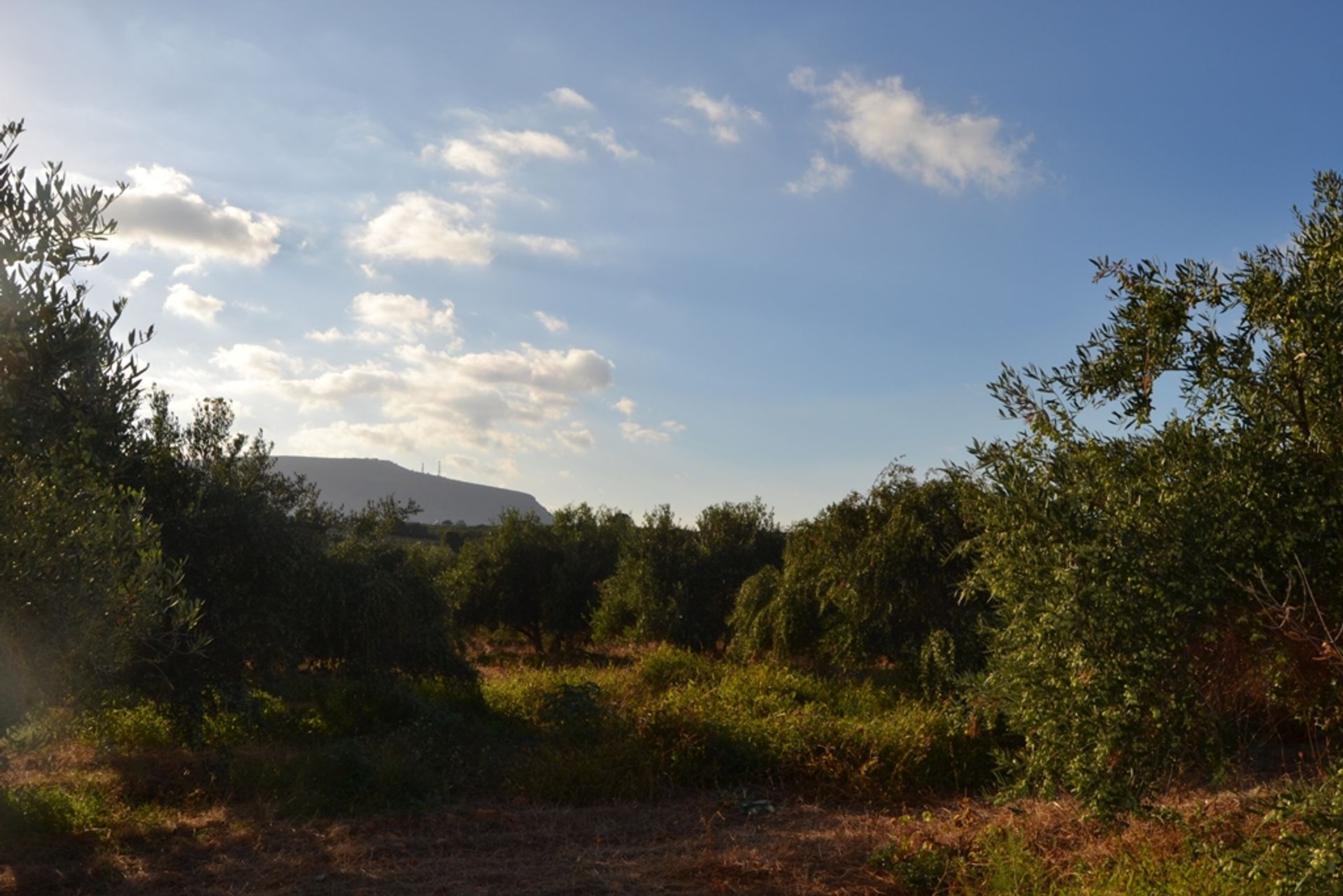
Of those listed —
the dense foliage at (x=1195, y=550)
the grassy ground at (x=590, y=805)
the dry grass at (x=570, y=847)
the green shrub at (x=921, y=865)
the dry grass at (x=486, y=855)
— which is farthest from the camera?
the dry grass at (x=486, y=855)

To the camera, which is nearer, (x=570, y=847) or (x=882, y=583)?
(x=570, y=847)

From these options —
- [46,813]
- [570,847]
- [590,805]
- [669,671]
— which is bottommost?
[46,813]

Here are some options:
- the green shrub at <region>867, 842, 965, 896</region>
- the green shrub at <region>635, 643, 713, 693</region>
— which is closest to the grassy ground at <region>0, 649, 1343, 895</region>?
the green shrub at <region>867, 842, 965, 896</region>

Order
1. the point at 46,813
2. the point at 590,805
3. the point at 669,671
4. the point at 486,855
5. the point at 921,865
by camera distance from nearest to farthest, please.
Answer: the point at 921,865, the point at 486,855, the point at 46,813, the point at 590,805, the point at 669,671

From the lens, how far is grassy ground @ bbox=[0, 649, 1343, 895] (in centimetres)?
862

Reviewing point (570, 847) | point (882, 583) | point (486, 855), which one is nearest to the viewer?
point (486, 855)

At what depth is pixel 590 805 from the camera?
13305mm

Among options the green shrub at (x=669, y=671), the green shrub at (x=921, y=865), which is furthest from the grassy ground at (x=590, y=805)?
the green shrub at (x=669, y=671)

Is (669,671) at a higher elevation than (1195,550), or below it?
below

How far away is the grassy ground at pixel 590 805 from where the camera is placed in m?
8.62

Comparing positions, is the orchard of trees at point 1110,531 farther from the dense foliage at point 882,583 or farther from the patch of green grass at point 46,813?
the dense foliage at point 882,583

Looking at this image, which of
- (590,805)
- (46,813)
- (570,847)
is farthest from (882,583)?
(46,813)

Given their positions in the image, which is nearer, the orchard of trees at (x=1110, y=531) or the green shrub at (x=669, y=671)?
the orchard of trees at (x=1110, y=531)

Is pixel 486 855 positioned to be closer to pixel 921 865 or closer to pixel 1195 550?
pixel 921 865
